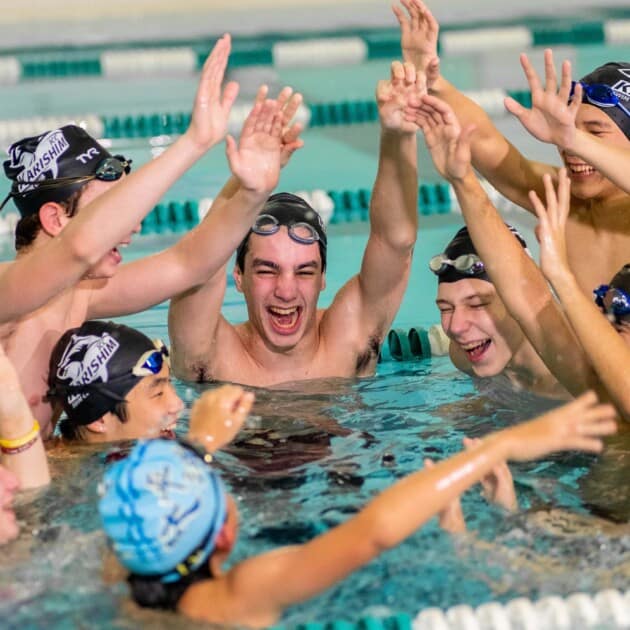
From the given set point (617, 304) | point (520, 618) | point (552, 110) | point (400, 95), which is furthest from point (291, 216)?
point (520, 618)

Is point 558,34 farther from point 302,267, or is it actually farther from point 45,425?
point 45,425

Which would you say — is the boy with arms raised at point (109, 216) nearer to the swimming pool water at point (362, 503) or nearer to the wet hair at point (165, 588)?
the swimming pool water at point (362, 503)

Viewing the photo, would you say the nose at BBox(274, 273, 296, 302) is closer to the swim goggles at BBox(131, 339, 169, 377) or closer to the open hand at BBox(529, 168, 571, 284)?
the swim goggles at BBox(131, 339, 169, 377)

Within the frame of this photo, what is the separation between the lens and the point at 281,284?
13.3ft

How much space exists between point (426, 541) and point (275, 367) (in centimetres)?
143

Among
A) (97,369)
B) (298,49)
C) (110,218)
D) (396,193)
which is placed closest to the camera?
(110,218)

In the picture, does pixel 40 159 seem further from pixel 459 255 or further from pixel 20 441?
pixel 459 255

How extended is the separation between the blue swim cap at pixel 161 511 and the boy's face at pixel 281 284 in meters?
1.72

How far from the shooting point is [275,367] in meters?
4.30

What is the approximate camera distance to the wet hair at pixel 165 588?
242 centimetres

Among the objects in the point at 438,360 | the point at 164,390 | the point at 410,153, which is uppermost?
the point at 410,153

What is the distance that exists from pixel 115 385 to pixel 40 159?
2.24ft

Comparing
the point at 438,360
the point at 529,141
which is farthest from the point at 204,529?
the point at 529,141

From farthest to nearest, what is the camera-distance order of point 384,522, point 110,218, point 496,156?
point 496,156 → point 110,218 → point 384,522
